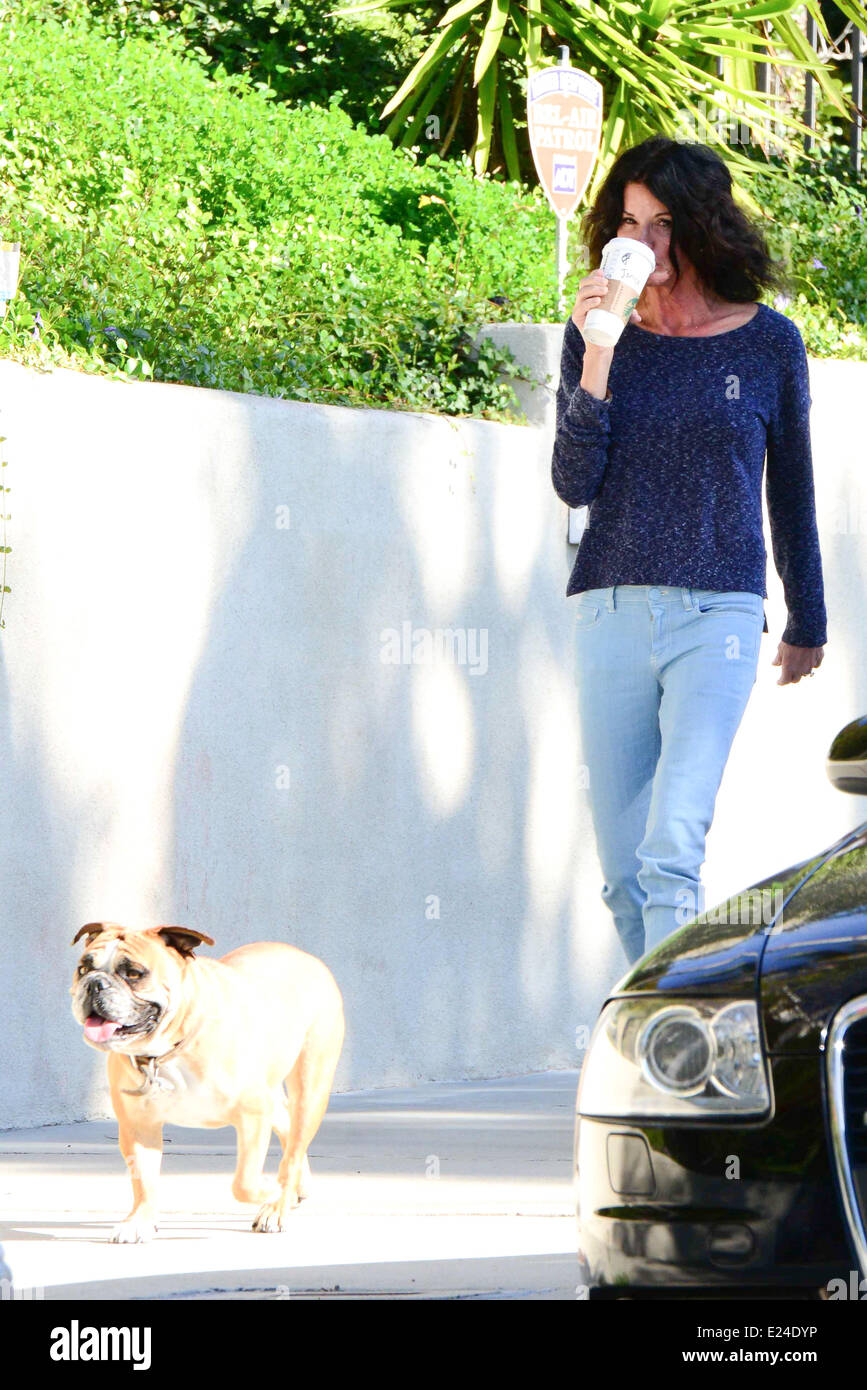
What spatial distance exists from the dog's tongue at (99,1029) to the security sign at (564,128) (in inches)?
202

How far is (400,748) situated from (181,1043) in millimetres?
2504

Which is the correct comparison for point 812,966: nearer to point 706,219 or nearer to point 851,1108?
point 851,1108

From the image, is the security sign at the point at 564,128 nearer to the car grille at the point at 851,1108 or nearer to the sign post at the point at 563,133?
the sign post at the point at 563,133

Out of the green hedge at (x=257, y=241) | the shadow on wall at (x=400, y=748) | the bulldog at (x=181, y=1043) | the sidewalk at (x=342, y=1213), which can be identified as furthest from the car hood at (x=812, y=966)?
the green hedge at (x=257, y=241)

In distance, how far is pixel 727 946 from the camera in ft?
10.3

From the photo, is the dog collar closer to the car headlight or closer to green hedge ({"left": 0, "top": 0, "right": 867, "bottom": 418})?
the car headlight

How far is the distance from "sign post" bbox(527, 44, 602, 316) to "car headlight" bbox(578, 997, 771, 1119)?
576cm

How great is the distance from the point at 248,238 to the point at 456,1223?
16.3ft

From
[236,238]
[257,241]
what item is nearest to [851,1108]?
[236,238]

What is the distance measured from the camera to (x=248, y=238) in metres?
8.51

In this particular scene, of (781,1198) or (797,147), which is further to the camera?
(797,147)

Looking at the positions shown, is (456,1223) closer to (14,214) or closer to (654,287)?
(654,287)

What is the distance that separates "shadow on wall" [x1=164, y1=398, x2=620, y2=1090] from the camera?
20.4ft
